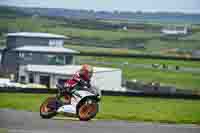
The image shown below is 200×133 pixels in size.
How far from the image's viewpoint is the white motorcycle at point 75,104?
5.88 meters

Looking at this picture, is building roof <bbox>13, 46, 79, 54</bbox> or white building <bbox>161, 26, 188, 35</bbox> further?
white building <bbox>161, 26, 188, 35</bbox>

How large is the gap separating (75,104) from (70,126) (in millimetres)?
290

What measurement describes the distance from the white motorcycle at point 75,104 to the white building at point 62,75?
0.23 meters

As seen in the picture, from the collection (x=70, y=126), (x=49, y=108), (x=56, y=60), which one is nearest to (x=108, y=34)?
(x=56, y=60)

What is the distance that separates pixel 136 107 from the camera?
6.33 m

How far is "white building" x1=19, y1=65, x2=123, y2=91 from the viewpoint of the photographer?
6219 mm

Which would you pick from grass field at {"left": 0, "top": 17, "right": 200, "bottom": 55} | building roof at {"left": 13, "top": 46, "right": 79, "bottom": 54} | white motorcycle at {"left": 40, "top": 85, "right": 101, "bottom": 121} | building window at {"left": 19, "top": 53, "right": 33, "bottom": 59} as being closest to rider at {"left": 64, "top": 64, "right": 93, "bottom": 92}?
white motorcycle at {"left": 40, "top": 85, "right": 101, "bottom": 121}

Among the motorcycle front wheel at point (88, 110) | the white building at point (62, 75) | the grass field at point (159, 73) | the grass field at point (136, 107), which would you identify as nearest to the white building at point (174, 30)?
the grass field at point (159, 73)

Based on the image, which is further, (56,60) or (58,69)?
(56,60)

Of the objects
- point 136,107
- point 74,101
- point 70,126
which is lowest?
point 70,126

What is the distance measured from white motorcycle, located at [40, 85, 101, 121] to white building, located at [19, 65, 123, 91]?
23cm

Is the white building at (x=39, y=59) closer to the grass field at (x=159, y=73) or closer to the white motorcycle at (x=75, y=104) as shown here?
the grass field at (x=159, y=73)

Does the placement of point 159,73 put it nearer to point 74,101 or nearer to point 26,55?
point 74,101

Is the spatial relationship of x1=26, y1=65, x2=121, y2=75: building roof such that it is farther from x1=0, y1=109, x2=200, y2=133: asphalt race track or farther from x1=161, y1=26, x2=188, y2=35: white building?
x1=161, y1=26, x2=188, y2=35: white building
